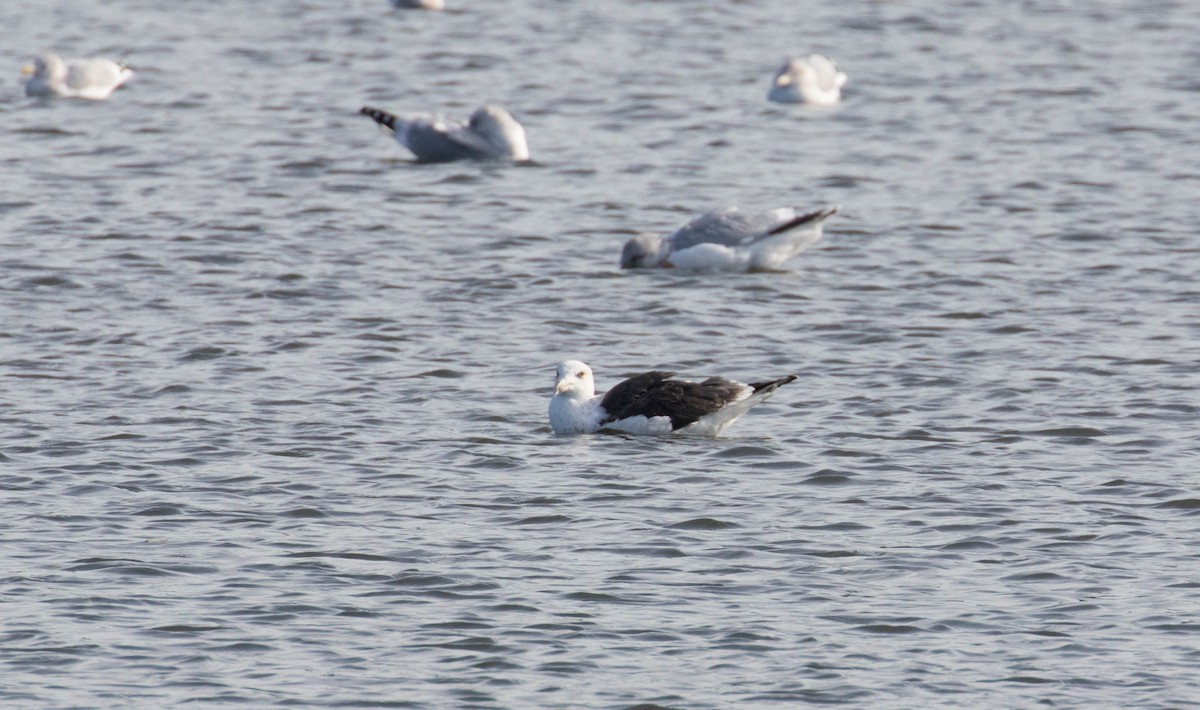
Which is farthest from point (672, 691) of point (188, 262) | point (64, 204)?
point (64, 204)

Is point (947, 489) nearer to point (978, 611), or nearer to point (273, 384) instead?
point (978, 611)

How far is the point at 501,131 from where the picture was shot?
2505cm

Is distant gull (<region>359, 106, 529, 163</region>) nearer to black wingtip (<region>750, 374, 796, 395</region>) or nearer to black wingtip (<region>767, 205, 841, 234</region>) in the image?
black wingtip (<region>767, 205, 841, 234</region>)

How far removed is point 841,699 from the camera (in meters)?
9.78

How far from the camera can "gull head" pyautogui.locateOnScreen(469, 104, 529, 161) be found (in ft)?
82.1

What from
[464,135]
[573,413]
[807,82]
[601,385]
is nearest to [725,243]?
[601,385]

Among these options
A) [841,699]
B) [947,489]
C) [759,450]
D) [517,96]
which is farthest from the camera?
[517,96]

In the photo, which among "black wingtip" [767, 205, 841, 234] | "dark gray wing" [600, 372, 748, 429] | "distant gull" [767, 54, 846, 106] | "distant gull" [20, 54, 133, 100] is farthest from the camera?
"distant gull" [20, 54, 133, 100]

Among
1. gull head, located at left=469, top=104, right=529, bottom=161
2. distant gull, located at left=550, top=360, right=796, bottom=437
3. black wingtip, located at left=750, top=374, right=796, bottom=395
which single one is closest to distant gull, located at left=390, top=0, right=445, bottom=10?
gull head, located at left=469, top=104, right=529, bottom=161

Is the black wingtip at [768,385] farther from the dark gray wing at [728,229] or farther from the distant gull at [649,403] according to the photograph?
the dark gray wing at [728,229]

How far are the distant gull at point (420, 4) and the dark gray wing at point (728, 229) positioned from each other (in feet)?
60.3

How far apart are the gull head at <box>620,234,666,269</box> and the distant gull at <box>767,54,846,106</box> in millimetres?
9037

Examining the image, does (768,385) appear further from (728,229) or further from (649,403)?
(728,229)

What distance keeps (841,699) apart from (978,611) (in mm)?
1432
